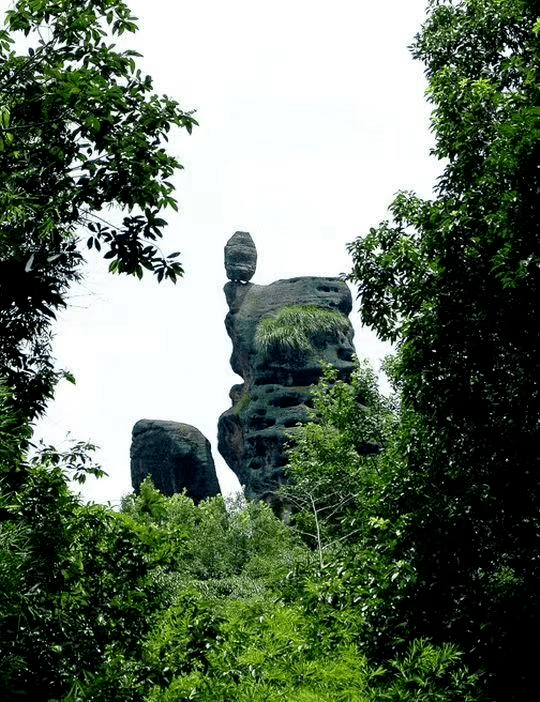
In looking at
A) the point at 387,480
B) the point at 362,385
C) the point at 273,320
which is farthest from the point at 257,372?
the point at 387,480

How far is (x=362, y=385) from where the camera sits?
2620cm

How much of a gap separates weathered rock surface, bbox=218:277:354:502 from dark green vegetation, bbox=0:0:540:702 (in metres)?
41.2

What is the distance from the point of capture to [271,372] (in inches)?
2264

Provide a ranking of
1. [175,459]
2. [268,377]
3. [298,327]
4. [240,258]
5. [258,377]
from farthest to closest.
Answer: [240,258] < [175,459] < [258,377] < [268,377] < [298,327]

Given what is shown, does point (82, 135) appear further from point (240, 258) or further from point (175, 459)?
point (240, 258)

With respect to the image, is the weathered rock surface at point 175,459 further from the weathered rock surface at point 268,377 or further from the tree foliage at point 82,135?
the tree foliage at point 82,135

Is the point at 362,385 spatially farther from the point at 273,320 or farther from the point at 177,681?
the point at 273,320

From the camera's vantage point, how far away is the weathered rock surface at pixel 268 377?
55.3m

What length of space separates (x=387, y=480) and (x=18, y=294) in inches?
212

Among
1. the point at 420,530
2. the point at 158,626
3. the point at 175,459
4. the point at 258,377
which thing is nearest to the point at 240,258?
the point at 258,377

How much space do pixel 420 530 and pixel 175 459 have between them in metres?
50.1

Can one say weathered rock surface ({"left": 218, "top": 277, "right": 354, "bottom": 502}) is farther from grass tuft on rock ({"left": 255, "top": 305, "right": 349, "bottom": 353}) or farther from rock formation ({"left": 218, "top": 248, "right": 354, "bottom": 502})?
grass tuft on rock ({"left": 255, "top": 305, "right": 349, "bottom": 353})

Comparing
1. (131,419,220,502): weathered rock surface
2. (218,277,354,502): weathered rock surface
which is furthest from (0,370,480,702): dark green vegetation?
(131,419,220,502): weathered rock surface

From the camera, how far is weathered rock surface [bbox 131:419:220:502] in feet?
196
